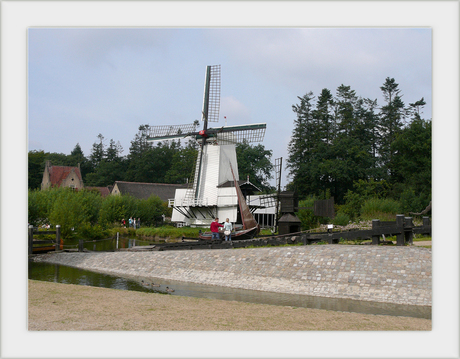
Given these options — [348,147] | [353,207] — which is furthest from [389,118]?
[353,207]

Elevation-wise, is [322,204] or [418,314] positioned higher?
[322,204]

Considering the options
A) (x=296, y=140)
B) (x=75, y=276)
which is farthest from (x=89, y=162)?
(x=75, y=276)

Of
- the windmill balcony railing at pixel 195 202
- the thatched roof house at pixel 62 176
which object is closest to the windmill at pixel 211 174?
the windmill balcony railing at pixel 195 202

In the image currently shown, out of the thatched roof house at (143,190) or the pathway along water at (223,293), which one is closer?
the pathway along water at (223,293)

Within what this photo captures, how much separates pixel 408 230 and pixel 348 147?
30.4 meters

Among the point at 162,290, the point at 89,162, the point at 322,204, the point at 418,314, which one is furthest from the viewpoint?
the point at 89,162

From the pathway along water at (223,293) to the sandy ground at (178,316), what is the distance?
1039 millimetres

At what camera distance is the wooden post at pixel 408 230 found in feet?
45.9

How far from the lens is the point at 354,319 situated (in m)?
8.94

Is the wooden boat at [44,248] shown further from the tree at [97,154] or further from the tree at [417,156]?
the tree at [97,154]

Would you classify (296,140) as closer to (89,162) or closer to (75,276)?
(75,276)

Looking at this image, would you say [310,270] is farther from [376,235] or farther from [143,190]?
[143,190]

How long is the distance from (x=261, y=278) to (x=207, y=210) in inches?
753
